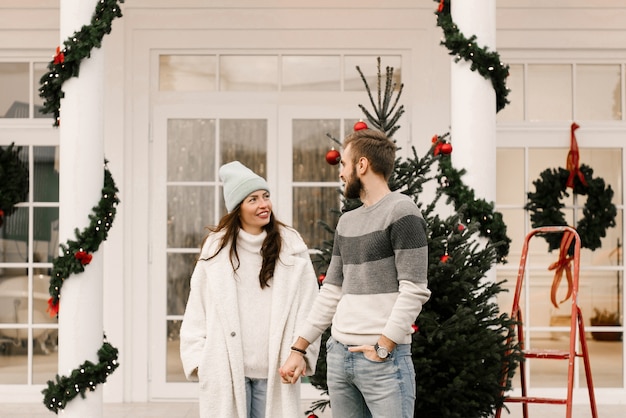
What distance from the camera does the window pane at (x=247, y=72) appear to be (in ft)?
24.6

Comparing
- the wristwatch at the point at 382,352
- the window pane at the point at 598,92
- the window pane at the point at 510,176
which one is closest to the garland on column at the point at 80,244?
the wristwatch at the point at 382,352

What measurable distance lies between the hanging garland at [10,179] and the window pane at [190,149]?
1.13 m

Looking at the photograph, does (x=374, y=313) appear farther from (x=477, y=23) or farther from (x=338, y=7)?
(x=338, y=7)

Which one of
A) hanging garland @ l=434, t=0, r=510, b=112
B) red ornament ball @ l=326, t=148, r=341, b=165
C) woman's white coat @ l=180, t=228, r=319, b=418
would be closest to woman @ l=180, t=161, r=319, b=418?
woman's white coat @ l=180, t=228, r=319, b=418

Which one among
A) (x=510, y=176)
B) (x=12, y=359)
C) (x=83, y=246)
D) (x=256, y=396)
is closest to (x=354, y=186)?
(x=256, y=396)

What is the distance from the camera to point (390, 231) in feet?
10.6

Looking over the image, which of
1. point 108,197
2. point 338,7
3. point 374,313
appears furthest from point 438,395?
point 338,7

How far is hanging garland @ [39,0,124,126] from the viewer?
5344mm

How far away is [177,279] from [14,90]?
1.92m

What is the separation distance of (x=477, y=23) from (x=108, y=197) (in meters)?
2.27

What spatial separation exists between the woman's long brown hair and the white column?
2.06m

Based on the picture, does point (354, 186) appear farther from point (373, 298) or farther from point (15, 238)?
point (15, 238)

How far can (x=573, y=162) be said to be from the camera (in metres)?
7.34

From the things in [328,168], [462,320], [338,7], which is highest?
[338,7]
